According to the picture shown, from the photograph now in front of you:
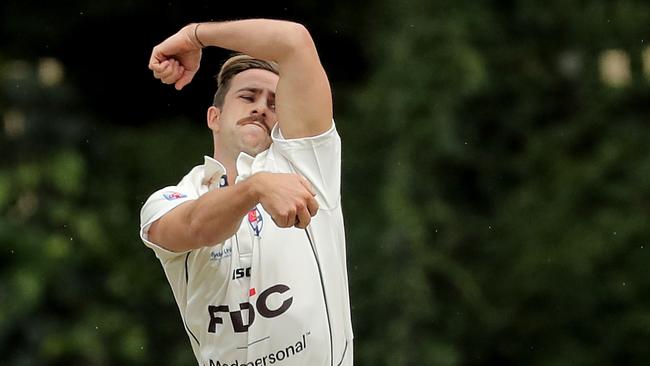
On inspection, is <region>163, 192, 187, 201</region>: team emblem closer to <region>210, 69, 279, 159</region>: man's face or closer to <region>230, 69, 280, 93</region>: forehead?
<region>210, 69, 279, 159</region>: man's face

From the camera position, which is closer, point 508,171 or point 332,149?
point 332,149

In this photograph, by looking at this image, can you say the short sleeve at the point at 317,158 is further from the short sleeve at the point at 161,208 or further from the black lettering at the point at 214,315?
the black lettering at the point at 214,315

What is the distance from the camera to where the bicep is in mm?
5691

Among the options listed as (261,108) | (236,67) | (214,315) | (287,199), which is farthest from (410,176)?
(287,199)

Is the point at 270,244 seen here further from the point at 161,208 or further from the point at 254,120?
the point at 254,120

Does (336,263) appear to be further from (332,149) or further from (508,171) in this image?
(508,171)

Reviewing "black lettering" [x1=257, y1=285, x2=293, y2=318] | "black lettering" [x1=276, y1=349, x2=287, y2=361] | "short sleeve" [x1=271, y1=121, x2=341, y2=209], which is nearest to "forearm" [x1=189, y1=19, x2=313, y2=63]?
"short sleeve" [x1=271, y1=121, x2=341, y2=209]

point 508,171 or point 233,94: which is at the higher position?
point 233,94

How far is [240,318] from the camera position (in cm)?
571

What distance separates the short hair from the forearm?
353 millimetres

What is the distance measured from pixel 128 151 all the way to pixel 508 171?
10.3ft

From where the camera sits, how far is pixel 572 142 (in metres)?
13.3

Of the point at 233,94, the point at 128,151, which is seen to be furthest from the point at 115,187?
the point at 233,94

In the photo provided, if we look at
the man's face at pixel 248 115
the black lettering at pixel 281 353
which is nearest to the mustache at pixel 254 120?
the man's face at pixel 248 115
